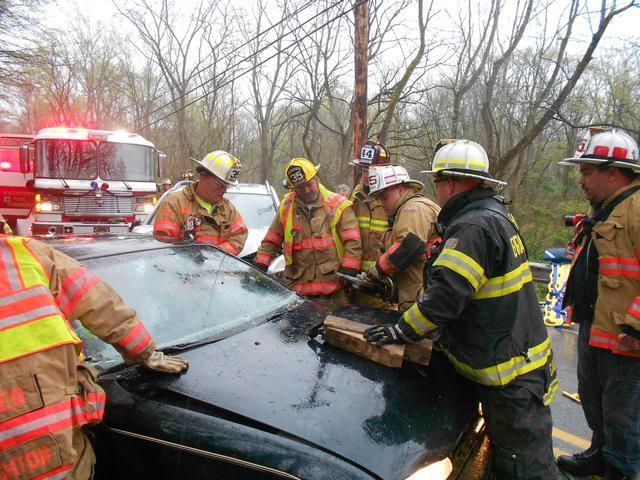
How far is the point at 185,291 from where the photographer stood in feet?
7.91

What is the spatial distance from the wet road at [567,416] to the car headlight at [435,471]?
1930mm

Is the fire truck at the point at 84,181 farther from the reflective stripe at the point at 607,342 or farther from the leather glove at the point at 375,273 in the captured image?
the reflective stripe at the point at 607,342

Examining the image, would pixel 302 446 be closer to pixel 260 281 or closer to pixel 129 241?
pixel 260 281

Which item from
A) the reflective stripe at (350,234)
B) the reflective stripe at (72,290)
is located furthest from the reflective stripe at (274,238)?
the reflective stripe at (72,290)

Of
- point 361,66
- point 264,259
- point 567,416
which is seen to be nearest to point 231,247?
point 264,259

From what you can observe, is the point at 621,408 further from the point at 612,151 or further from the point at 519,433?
the point at 612,151

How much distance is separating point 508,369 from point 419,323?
427 mm

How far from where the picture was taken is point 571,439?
321 cm

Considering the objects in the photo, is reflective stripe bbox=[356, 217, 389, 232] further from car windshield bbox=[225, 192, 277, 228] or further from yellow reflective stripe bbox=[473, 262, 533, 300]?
car windshield bbox=[225, 192, 277, 228]

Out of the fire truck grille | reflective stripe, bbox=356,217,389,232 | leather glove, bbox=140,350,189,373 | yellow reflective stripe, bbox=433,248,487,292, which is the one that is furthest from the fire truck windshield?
yellow reflective stripe, bbox=433,248,487,292

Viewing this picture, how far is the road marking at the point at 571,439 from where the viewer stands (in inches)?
124

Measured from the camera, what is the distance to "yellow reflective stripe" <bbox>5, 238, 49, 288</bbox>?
132cm

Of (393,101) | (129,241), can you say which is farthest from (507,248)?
(393,101)

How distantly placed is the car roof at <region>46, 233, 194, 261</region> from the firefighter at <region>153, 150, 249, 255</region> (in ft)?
2.30
